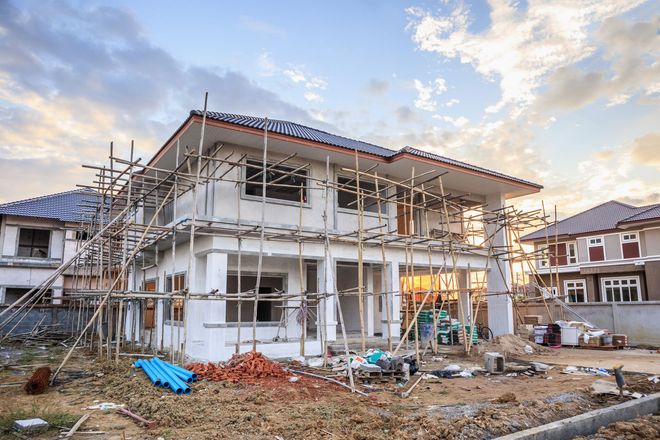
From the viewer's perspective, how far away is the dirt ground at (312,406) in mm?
5934

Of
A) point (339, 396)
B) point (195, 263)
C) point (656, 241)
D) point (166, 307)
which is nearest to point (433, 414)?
point (339, 396)

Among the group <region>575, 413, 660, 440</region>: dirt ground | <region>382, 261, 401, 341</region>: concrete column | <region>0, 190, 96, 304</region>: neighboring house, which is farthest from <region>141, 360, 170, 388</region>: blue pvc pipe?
<region>0, 190, 96, 304</region>: neighboring house

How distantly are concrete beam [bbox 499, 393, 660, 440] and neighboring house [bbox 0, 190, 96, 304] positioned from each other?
75.8ft

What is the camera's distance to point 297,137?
12.7 metres

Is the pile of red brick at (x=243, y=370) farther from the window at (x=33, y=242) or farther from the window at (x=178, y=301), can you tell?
the window at (x=33, y=242)

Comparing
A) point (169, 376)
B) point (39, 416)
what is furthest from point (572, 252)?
point (39, 416)

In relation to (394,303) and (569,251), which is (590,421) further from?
(569,251)

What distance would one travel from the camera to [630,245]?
31.4m

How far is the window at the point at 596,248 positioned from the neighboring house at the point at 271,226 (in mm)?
20530

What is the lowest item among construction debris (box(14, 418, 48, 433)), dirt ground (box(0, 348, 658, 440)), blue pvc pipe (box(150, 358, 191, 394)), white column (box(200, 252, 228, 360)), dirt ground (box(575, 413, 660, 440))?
dirt ground (box(575, 413, 660, 440))

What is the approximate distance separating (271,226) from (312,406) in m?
5.76

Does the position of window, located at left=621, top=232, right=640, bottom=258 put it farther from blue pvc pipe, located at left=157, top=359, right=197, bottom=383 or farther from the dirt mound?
blue pvc pipe, located at left=157, top=359, right=197, bottom=383

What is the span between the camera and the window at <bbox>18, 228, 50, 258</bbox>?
24.9m

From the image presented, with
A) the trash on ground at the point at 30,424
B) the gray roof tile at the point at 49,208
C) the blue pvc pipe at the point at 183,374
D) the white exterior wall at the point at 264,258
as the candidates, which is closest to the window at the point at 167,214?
the white exterior wall at the point at 264,258
